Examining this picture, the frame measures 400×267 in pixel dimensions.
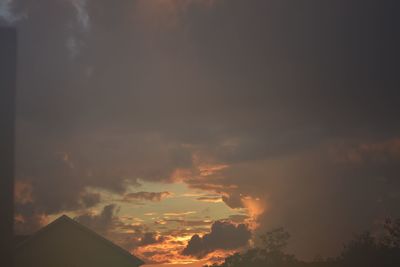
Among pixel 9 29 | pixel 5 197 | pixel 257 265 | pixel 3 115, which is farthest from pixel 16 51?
pixel 257 265

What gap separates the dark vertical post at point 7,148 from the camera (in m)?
4.82

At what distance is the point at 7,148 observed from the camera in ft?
16.0

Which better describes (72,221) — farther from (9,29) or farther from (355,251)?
(355,251)

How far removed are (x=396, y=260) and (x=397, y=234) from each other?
37.8ft

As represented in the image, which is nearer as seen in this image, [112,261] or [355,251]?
[112,261]

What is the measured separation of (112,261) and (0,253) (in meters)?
28.5

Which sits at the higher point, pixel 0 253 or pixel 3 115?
pixel 3 115

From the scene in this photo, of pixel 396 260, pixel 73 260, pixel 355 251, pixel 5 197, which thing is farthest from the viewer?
pixel 355 251

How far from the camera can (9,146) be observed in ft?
16.0

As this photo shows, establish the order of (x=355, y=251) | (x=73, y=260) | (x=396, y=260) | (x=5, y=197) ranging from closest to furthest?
(x=5, y=197) < (x=73, y=260) < (x=396, y=260) < (x=355, y=251)

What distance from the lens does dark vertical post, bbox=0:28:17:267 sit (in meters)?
4.82

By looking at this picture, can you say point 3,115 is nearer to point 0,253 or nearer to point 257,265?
point 0,253

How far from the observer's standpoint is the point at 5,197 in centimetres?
484

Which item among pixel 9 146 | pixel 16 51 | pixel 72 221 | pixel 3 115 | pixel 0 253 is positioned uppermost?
pixel 72 221
